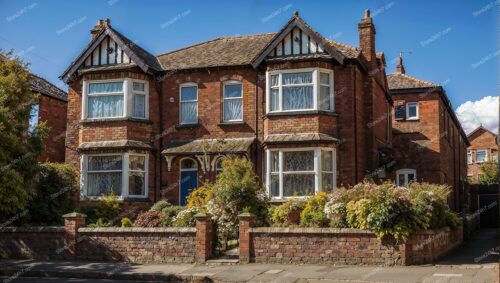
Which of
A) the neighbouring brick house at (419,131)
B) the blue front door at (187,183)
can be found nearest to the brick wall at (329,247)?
the blue front door at (187,183)

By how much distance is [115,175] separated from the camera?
79.2ft

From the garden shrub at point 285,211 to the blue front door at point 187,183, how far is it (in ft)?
16.2

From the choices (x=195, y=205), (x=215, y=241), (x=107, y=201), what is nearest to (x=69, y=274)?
(x=215, y=241)

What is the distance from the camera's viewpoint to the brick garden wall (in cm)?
1678

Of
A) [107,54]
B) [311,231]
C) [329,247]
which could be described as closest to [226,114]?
[107,54]

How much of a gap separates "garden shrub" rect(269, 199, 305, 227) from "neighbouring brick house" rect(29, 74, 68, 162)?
12.9 m

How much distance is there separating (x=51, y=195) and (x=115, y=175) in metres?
2.73

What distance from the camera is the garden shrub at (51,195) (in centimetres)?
2144

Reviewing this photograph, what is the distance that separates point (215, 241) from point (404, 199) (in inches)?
216

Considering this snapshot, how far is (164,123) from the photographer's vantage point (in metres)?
24.9

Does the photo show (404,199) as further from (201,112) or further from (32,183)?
(32,183)

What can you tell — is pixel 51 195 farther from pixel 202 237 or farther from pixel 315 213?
pixel 315 213

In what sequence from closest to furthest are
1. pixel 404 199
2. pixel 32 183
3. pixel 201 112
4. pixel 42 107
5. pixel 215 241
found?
pixel 404 199 → pixel 215 241 → pixel 32 183 → pixel 201 112 → pixel 42 107

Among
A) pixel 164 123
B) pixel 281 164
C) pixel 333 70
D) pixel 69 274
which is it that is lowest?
pixel 69 274
